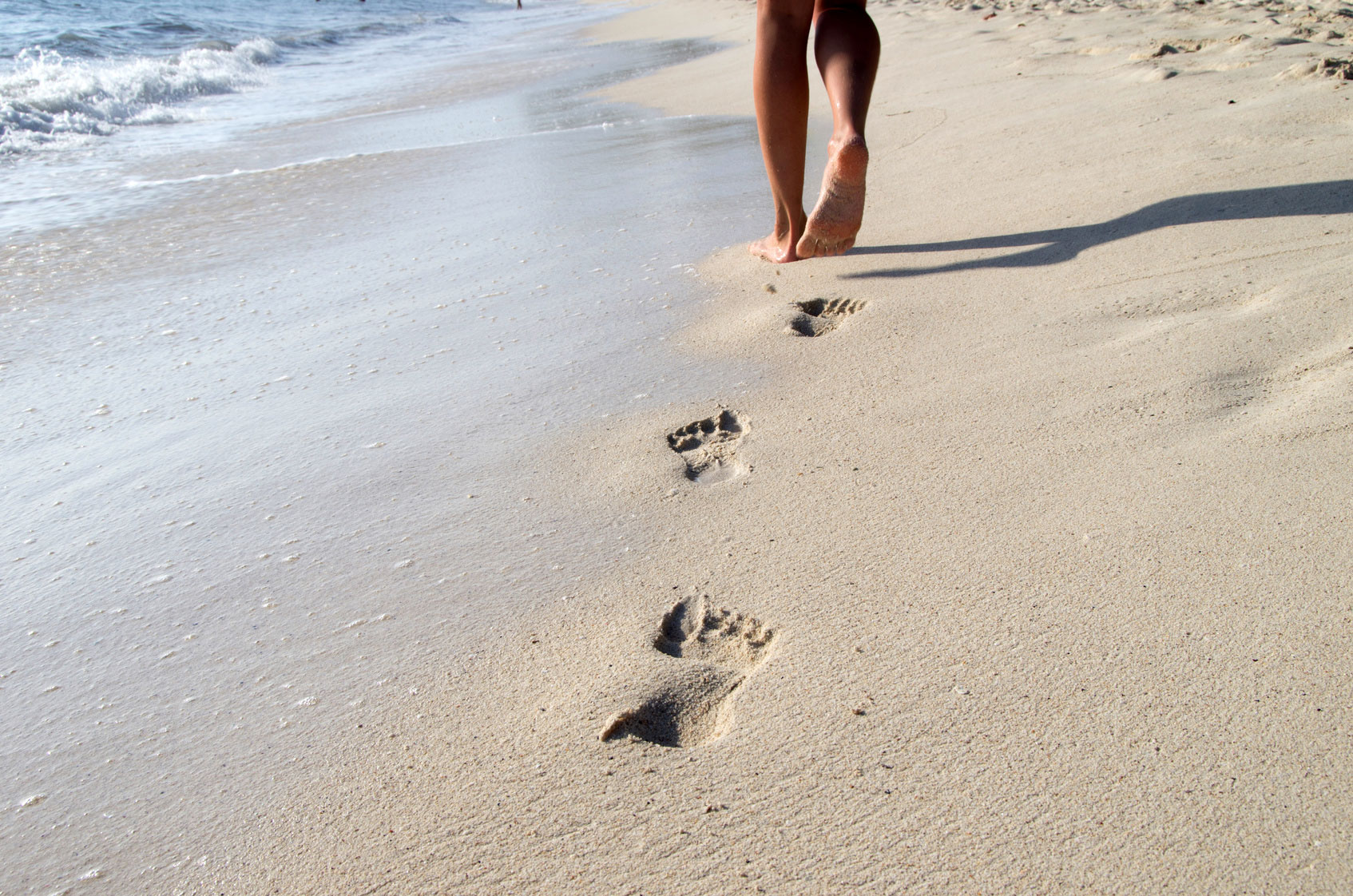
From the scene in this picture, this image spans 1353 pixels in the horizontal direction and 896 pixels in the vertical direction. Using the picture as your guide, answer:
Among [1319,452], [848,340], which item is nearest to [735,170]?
[848,340]

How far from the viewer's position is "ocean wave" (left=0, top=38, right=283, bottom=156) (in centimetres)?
545

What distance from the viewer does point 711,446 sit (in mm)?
1623

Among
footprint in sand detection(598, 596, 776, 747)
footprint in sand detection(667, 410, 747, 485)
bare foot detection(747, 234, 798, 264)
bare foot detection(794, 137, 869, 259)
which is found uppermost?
bare foot detection(794, 137, 869, 259)

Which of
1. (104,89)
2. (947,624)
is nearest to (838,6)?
(947,624)

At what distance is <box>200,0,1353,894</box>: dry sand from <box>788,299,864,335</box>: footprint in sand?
0.05ft

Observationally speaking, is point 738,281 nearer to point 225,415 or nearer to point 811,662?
point 225,415

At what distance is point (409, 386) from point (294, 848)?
1123 mm

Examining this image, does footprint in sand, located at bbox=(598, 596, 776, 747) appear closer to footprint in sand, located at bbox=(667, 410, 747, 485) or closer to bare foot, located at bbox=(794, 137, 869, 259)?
footprint in sand, located at bbox=(667, 410, 747, 485)

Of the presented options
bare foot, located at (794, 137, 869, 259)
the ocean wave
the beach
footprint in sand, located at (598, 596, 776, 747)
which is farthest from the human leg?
the ocean wave

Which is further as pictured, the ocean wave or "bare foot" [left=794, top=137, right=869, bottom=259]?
the ocean wave

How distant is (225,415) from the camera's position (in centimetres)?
190

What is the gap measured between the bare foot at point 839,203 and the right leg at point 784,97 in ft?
0.64

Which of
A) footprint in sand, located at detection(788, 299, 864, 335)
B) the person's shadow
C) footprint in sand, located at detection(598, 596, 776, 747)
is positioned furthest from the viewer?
the person's shadow

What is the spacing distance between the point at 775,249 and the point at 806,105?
1.13ft
